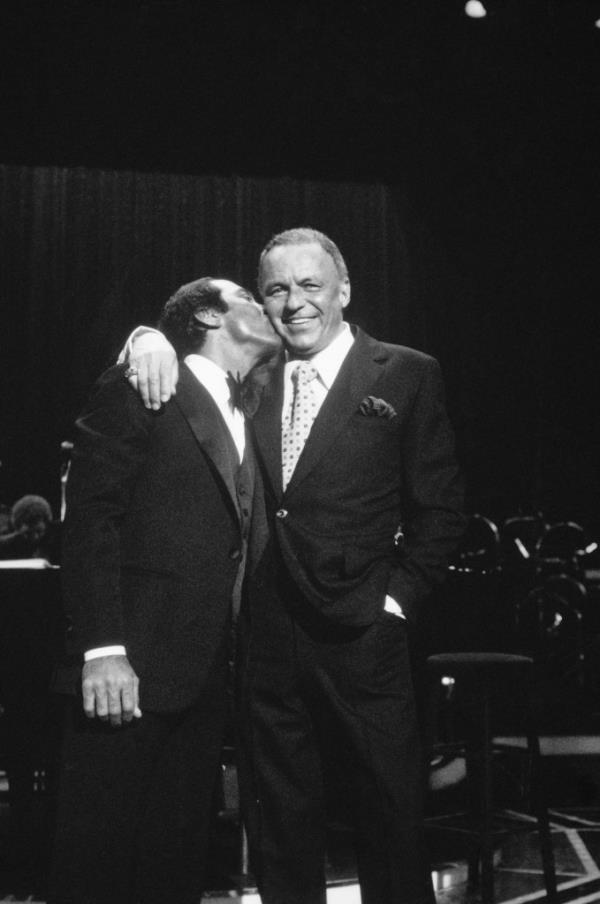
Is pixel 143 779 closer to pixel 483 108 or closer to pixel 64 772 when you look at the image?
pixel 64 772

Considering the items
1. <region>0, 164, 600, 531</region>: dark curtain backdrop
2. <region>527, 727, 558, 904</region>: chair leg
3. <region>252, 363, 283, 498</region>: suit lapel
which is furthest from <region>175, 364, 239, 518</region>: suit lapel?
<region>0, 164, 600, 531</region>: dark curtain backdrop

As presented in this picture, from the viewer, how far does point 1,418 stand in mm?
10258

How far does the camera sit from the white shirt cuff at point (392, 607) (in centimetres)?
230

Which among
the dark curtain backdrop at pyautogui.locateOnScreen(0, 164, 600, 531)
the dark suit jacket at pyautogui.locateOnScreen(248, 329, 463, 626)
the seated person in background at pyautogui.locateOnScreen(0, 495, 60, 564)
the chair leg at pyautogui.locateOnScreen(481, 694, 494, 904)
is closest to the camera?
the dark suit jacket at pyautogui.locateOnScreen(248, 329, 463, 626)

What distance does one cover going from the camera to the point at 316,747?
91.7 inches

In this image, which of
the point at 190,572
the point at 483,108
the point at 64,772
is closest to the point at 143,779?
the point at 64,772

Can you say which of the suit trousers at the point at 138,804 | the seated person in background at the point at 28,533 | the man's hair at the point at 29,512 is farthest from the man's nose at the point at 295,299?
the man's hair at the point at 29,512

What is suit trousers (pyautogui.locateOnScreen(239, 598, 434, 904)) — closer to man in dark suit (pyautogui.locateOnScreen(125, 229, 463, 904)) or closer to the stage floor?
man in dark suit (pyautogui.locateOnScreen(125, 229, 463, 904))

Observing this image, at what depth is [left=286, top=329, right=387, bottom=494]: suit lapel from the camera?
2355 millimetres

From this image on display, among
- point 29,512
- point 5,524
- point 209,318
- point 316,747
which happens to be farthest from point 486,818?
point 5,524

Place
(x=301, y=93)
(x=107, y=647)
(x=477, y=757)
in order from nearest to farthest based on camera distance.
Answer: (x=107, y=647) < (x=477, y=757) < (x=301, y=93)

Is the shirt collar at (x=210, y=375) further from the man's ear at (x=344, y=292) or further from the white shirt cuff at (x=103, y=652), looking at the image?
the white shirt cuff at (x=103, y=652)

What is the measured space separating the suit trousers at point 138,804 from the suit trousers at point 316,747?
0.37 ft

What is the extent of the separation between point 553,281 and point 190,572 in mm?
8762
